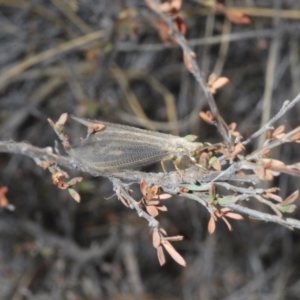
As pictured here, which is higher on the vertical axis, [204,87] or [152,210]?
[204,87]

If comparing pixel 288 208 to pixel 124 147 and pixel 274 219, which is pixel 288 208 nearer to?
pixel 274 219

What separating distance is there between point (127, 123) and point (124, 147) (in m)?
2.19

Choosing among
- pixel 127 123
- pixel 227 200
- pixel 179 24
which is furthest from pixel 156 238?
pixel 127 123

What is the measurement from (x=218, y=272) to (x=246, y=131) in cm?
136

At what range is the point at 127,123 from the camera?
11.3 feet

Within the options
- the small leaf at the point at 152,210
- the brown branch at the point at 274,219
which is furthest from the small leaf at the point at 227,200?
the small leaf at the point at 152,210

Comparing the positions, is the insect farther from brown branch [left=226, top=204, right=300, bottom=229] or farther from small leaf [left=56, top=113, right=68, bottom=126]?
brown branch [left=226, top=204, right=300, bottom=229]

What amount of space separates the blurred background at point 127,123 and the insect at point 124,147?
5.70 feet

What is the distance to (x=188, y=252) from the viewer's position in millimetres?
4238

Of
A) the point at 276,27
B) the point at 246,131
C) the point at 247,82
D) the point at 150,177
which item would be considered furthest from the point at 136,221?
the point at 150,177

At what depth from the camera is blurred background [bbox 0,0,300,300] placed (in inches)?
134

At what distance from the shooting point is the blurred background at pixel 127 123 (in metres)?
3.39

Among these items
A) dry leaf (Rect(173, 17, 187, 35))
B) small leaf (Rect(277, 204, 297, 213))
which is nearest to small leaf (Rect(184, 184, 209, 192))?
small leaf (Rect(277, 204, 297, 213))

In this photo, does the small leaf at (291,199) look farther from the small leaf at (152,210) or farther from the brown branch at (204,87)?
the small leaf at (152,210)
